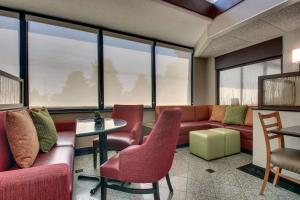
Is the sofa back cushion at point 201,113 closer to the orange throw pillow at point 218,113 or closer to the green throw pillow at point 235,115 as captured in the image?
the orange throw pillow at point 218,113

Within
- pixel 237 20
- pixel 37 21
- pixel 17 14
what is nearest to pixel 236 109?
pixel 237 20

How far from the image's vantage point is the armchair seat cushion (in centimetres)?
143

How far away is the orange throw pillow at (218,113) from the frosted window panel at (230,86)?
1.30 feet

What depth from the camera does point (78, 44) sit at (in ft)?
10.7

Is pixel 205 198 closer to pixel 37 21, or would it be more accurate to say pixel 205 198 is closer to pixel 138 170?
pixel 138 170

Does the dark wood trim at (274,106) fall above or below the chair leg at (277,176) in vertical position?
above

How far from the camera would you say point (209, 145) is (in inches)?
103

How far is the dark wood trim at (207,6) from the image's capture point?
2.84 m

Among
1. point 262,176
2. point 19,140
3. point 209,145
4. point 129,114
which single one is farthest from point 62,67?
point 262,176

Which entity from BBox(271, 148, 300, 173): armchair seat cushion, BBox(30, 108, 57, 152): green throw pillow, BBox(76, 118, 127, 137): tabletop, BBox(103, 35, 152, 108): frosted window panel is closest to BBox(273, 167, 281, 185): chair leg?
BBox(271, 148, 300, 173): armchair seat cushion

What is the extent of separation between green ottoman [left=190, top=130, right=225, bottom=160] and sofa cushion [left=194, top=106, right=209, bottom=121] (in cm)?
154

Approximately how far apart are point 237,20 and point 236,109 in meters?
1.92

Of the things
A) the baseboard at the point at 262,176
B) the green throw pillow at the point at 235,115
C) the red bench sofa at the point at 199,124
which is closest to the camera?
the baseboard at the point at 262,176

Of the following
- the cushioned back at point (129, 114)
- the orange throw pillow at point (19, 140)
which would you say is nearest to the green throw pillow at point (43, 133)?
the orange throw pillow at point (19, 140)
